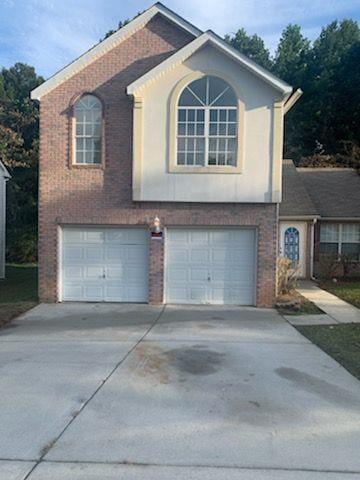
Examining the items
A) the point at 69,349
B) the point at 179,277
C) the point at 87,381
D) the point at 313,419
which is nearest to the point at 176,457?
the point at 313,419

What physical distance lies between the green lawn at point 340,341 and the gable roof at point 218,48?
6655 mm

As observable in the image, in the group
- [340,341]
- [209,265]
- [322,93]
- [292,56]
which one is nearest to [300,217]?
[209,265]

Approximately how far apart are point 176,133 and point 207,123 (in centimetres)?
94

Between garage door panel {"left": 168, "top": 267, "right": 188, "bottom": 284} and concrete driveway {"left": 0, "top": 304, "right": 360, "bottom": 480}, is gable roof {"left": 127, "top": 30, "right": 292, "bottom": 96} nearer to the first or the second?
garage door panel {"left": 168, "top": 267, "right": 188, "bottom": 284}

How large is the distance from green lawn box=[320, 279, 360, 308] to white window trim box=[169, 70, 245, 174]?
18.1 feet

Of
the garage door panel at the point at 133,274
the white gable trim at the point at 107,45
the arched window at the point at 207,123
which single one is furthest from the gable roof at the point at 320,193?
the white gable trim at the point at 107,45

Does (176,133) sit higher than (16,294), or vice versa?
(176,133)

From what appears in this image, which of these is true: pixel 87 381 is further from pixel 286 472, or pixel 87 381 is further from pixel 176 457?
pixel 286 472

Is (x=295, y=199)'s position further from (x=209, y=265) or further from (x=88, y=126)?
(x=88, y=126)

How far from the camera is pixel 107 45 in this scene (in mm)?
14336

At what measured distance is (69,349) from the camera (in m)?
8.84

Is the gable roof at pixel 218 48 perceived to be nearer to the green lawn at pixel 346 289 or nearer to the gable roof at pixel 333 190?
the green lawn at pixel 346 289

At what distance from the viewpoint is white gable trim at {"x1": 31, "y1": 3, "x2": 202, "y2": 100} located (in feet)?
46.9

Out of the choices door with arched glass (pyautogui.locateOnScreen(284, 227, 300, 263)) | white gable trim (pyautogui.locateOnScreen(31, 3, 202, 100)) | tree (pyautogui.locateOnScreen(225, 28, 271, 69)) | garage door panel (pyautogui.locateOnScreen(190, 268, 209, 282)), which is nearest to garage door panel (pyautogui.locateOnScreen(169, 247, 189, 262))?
garage door panel (pyautogui.locateOnScreen(190, 268, 209, 282))
